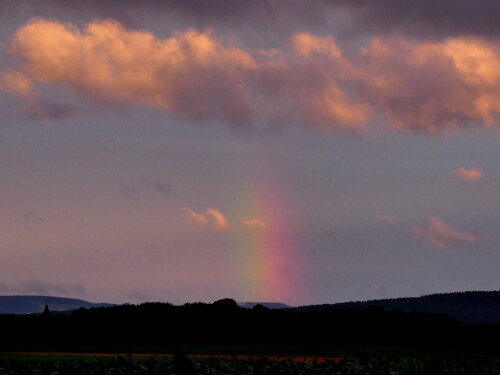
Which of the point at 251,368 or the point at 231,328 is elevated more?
the point at 231,328

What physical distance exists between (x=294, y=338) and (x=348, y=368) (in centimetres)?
11478

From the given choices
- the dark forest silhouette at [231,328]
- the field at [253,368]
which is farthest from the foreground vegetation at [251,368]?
the dark forest silhouette at [231,328]

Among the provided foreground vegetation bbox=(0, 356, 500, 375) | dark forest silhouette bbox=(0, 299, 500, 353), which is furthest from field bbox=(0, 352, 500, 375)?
dark forest silhouette bbox=(0, 299, 500, 353)

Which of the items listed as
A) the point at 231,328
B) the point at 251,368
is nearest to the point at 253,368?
the point at 251,368

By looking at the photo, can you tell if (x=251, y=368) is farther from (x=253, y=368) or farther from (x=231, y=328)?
(x=231, y=328)

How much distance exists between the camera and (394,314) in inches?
5187

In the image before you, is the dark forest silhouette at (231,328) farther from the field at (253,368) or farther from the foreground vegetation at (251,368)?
the foreground vegetation at (251,368)

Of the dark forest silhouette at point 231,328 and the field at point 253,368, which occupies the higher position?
the dark forest silhouette at point 231,328

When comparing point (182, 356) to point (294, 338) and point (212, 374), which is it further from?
point (294, 338)

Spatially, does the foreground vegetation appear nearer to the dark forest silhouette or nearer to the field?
the field

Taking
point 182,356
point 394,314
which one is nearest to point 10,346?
point 394,314

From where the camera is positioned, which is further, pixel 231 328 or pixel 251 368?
pixel 231 328

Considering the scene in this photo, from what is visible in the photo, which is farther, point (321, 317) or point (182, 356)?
point (321, 317)

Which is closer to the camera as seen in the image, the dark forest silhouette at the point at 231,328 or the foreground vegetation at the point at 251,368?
the foreground vegetation at the point at 251,368
